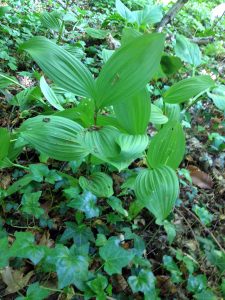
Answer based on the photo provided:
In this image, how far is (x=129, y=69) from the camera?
49.4 inches

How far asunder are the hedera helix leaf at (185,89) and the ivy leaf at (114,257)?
0.81 meters

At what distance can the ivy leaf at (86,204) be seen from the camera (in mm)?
1487

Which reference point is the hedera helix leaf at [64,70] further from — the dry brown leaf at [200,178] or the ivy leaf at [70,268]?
the dry brown leaf at [200,178]

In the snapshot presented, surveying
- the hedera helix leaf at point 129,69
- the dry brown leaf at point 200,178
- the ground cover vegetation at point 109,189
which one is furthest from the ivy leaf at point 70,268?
the dry brown leaf at point 200,178

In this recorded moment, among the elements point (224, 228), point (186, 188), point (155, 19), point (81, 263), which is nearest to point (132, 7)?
point (155, 19)

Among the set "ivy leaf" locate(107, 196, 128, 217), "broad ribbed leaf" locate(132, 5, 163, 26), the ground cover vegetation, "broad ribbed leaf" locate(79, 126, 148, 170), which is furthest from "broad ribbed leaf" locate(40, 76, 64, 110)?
"broad ribbed leaf" locate(132, 5, 163, 26)

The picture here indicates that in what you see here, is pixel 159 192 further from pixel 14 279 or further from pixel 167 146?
pixel 14 279

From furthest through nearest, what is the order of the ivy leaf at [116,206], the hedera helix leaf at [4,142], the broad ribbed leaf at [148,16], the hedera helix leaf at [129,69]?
the broad ribbed leaf at [148,16] < the ivy leaf at [116,206] < the hedera helix leaf at [4,142] < the hedera helix leaf at [129,69]

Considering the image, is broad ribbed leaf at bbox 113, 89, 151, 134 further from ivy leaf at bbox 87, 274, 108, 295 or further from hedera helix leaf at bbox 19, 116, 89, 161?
ivy leaf at bbox 87, 274, 108, 295

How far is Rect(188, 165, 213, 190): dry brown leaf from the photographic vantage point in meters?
2.10

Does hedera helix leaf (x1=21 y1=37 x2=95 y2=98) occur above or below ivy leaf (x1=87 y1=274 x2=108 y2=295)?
above

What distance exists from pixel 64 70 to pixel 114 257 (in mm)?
819

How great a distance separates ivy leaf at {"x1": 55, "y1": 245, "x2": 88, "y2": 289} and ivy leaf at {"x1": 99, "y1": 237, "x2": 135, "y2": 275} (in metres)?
0.09

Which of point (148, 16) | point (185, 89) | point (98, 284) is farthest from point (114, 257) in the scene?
point (148, 16)
